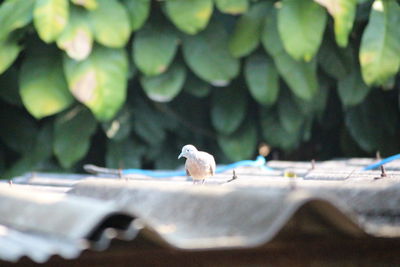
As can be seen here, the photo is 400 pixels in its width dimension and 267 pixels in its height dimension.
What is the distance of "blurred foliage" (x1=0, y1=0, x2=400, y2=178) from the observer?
5598 millimetres

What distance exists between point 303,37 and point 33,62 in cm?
174

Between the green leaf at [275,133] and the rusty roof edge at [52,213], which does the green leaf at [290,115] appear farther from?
the rusty roof edge at [52,213]

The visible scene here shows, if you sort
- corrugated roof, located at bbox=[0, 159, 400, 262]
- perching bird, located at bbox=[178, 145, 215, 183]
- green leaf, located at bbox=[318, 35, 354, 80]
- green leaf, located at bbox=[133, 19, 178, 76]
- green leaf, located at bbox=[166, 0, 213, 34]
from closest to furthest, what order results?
corrugated roof, located at bbox=[0, 159, 400, 262] < perching bird, located at bbox=[178, 145, 215, 183] < green leaf, located at bbox=[166, 0, 213, 34] < green leaf, located at bbox=[133, 19, 178, 76] < green leaf, located at bbox=[318, 35, 354, 80]

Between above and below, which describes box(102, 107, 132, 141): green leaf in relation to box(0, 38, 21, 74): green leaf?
below

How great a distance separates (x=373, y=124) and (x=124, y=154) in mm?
1776

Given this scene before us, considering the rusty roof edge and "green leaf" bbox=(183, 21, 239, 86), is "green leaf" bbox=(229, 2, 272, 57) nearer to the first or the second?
"green leaf" bbox=(183, 21, 239, 86)

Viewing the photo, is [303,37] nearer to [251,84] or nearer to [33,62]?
[251,84]

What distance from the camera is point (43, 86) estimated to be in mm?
5781

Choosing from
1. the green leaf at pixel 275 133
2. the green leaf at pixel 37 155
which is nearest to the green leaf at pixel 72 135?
the green leaf at pixel 37 155

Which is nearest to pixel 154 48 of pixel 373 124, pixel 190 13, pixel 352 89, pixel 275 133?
pixel 190 13

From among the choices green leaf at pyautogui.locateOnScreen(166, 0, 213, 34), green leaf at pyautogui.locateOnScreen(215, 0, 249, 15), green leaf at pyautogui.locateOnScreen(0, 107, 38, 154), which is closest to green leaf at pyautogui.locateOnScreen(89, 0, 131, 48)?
green leaf at pyautogui.locateOnScreen(166, 0, 213, 34)

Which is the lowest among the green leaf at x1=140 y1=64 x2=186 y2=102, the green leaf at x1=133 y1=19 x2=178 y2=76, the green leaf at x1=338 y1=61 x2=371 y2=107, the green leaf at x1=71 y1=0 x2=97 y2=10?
the green leaf at x1=338 y1=61 x2=371 y2=107

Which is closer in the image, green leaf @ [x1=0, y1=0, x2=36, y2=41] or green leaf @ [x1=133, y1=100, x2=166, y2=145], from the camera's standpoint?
green leaf @ [x1=0, y1=0, x2=36, y2=41]

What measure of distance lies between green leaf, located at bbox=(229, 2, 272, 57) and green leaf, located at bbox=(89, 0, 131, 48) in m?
0.73
